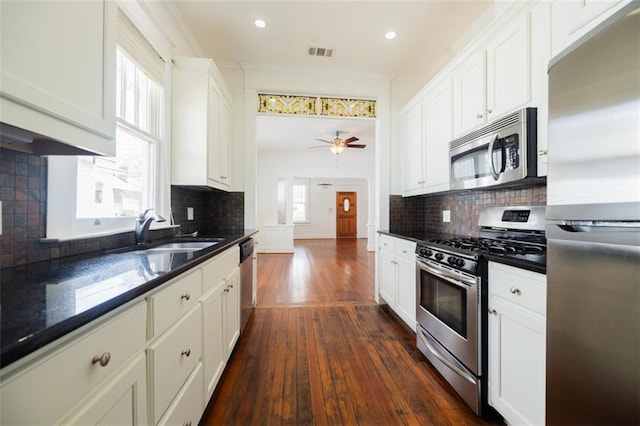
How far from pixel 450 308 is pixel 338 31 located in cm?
260

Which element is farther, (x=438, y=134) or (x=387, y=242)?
(x=387, y=242)

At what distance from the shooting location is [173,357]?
103 cm

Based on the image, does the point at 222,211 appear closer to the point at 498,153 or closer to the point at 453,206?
the point at 453,206

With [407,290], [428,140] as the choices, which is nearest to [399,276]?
[407,290]

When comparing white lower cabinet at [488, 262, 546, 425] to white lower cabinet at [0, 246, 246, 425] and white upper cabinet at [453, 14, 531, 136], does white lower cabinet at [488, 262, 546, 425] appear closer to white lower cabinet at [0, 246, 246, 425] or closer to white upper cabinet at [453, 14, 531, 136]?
white upper cabinet at [453, 14, 531, 136]

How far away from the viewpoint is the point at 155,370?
0.89 meters

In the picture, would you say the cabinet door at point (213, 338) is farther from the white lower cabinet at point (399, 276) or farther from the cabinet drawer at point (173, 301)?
the white lower cabinet at point (399, 276)

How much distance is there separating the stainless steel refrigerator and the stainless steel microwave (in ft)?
1.96

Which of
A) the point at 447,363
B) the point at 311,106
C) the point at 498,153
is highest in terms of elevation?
the point at 311,106

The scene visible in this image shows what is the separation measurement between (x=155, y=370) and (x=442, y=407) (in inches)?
62.9

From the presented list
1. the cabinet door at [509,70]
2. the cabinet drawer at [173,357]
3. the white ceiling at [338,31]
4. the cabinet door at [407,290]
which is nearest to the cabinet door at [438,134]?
the cabinet door at [509,70]

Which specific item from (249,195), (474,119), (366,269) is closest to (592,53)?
(474,119)

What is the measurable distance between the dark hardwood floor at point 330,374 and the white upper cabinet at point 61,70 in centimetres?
160

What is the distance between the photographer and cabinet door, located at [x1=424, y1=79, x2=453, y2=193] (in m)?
2.32
